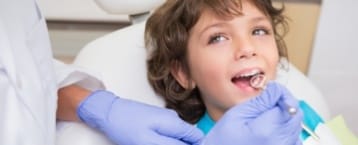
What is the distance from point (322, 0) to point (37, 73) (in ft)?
3.42

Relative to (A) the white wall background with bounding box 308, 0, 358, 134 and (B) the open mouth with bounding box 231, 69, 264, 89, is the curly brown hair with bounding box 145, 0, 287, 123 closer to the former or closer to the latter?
(B) the open mouth with bounding box 231, 69, 264, 89

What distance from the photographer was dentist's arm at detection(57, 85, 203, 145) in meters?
0.92

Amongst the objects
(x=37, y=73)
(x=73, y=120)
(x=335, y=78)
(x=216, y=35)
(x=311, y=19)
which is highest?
(x=37, y=73)

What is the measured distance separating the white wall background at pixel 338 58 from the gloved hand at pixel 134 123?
0.77 metres

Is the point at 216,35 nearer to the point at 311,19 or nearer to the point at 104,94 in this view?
the point at 104,94

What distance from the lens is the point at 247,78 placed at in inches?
37.7

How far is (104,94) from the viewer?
976 mm

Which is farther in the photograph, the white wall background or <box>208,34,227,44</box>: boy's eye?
the white wall background

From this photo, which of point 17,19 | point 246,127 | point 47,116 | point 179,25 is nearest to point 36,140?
point 47,116

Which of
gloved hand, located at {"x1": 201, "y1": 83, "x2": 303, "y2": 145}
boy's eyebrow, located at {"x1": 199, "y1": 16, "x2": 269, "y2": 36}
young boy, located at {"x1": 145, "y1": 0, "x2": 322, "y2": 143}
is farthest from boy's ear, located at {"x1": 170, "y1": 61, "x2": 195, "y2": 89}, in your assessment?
gloved hand, located at {"x1": 201, "y1": 83, "x2": 303, "y2": 145}

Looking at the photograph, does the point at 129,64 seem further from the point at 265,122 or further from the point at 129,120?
the point at 265,122

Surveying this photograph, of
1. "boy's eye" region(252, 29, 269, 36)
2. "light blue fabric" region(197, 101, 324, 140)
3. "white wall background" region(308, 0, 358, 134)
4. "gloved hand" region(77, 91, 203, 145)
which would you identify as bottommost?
"white wall background" region(308, 0, 358, 134)

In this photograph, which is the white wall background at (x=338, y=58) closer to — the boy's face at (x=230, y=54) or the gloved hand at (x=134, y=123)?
the boy's face at (x=230, y=54)

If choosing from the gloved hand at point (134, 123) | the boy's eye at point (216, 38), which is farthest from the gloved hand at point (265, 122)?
the boy's eye at point (216, 38)
